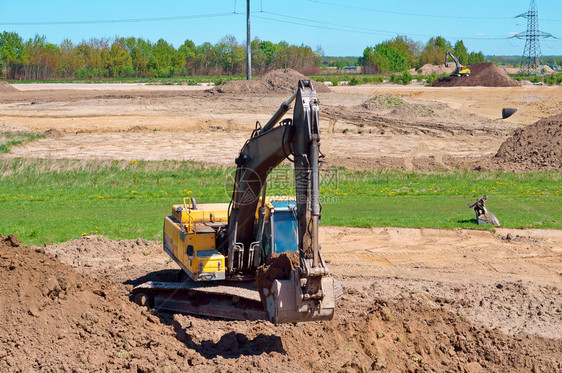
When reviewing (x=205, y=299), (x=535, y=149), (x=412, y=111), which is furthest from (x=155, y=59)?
(x=205, y=299)

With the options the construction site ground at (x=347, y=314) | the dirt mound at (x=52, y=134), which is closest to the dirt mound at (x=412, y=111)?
the dirt mound at (x=52, y=134)

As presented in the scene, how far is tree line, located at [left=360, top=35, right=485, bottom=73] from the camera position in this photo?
405 ft

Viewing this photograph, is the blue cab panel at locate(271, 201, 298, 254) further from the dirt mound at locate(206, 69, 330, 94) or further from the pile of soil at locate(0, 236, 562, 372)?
the dirt mound at locate(206, 69, 330, 94)

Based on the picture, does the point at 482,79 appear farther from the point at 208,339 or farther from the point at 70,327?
the point at 70,327

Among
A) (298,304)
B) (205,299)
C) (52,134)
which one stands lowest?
(205,299)

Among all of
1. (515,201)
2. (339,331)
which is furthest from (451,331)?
(515,201)

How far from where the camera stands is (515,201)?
24766 millimetres

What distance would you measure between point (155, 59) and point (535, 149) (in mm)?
87075

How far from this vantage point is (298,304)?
9.34 metres

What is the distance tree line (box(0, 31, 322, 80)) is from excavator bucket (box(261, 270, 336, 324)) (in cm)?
A: 9964

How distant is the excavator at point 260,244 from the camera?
30.4ft

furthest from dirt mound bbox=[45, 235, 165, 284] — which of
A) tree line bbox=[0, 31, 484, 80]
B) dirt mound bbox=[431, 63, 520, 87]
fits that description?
tree line bbox=[0, 31, 484, 80]

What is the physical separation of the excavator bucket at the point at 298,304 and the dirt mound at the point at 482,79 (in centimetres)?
6483

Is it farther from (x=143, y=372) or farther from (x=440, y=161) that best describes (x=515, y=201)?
(x=143, y=372)
